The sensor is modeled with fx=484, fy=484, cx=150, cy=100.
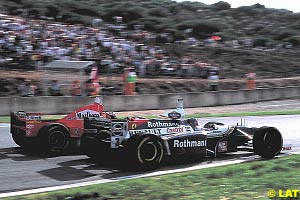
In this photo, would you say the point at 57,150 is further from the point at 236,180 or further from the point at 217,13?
the point at 217,13

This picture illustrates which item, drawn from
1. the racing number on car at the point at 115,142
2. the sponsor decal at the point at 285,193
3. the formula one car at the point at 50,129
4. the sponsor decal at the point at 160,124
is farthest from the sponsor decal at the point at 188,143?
the sponsor decal at the point at 285,193

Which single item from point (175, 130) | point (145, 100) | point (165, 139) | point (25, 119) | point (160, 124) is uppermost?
point (145, 100)

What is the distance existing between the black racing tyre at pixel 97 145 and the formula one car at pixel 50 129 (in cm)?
105

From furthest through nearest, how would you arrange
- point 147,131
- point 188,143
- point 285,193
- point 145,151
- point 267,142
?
point 267,142
point 188,143
point 147,131
point 145,151
point 285,193

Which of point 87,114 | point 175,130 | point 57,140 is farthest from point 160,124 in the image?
point 57,140

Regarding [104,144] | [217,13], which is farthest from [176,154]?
[217,13]

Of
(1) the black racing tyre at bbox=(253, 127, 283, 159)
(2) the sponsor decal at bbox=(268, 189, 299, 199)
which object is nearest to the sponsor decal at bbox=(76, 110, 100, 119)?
(1) the black racing tyre at bbox=(253, 127, 283, 159)

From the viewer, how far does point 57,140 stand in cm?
1086

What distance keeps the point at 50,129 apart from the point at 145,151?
104 inches

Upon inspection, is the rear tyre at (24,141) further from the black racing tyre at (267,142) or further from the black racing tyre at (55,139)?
the black racing tyre at (267,142)

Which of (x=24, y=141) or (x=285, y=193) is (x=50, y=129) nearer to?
(x=24, y=141)

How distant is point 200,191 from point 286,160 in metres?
3.41

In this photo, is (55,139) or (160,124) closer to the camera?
(160,124)

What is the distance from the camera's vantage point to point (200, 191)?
23.1ft
